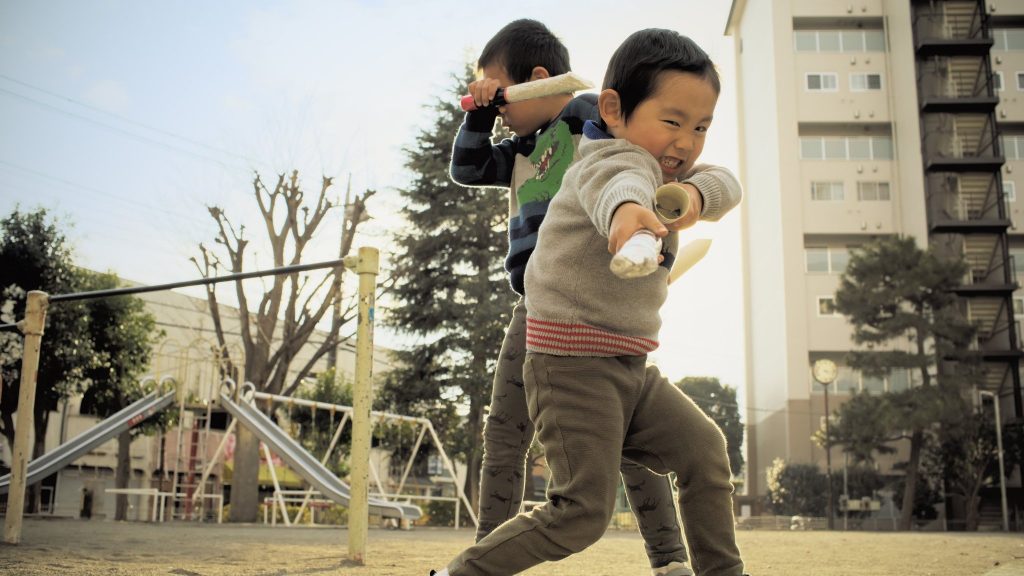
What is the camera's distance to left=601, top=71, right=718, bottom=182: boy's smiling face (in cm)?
176

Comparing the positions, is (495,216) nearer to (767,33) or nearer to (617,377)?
(617,377)

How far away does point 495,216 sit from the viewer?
63.3ft

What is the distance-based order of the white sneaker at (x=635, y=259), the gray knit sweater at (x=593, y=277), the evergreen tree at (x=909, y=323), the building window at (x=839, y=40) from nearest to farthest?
the white sneaker at (x=635, y=259)
the gray knit sweater at (x=593, y=277)
the evergreen tree at (x=909, y=323)
the building window at (x=839, y=40)

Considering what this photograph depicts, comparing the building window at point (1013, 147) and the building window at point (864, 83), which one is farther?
the building window at point (864, 83)

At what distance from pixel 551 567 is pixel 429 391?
15.8 metres

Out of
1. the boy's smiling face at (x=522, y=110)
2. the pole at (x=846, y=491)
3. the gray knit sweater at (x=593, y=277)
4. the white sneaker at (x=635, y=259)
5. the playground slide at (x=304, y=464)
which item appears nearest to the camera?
the white sneaker at (x=635, y=259)

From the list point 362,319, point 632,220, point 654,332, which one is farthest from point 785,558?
point 632,220

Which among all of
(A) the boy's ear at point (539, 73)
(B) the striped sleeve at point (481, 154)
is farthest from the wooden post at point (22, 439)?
(A) the boy's ear at point (539, 73)

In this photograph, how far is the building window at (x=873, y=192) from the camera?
32.8m

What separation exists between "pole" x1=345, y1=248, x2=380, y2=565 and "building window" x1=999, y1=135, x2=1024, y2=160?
34810 millimetres

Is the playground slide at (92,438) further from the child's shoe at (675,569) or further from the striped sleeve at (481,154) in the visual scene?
the child's shoe at (675,569)

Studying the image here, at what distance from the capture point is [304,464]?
36.0 feet

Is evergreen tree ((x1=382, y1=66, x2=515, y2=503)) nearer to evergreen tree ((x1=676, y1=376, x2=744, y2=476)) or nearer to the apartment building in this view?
the apartment building

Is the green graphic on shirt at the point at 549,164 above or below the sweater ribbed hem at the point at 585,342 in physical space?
above
